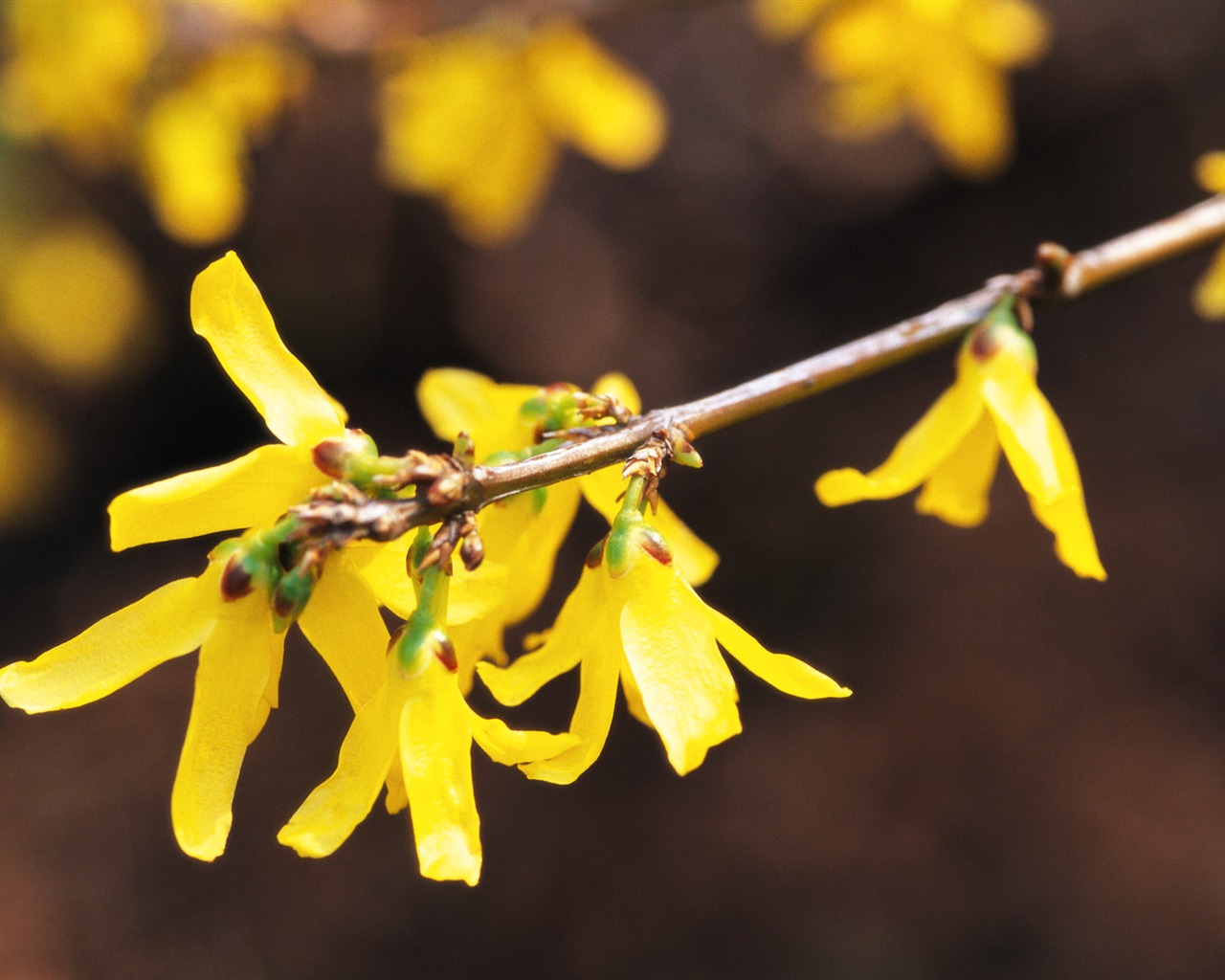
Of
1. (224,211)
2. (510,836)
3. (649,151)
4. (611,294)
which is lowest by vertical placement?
(510,836)

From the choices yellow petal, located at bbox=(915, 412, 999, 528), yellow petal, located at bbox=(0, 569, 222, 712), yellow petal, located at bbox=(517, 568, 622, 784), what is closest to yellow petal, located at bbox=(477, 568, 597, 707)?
yellow petal, located at bbox=(517, 568, 622, 784)

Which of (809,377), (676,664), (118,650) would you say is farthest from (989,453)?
(118,650)

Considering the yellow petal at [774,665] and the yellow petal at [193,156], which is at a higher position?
the yellow petal at [193,156]

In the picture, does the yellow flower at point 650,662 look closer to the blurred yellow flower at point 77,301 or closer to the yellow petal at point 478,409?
the yellow petal at point 478,409

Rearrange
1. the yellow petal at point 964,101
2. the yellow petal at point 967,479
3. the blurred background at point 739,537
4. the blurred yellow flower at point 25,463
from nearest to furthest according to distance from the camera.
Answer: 1. the yellow petal at point 967,479
2. the yellow petal at point 964,101
3. the blurred background at point 739,537
4. the blurred yellow flower at point 25,463

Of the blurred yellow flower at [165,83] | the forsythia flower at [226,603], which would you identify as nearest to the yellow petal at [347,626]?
the forsythia flower at [226,603]

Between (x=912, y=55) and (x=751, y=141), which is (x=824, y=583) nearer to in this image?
(x=751, y=141)

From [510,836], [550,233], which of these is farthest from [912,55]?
[510,836]

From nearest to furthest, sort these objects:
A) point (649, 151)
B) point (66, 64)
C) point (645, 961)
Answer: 1. point (66, 64)
2. point (645, 961)
3. point (649, 151)
